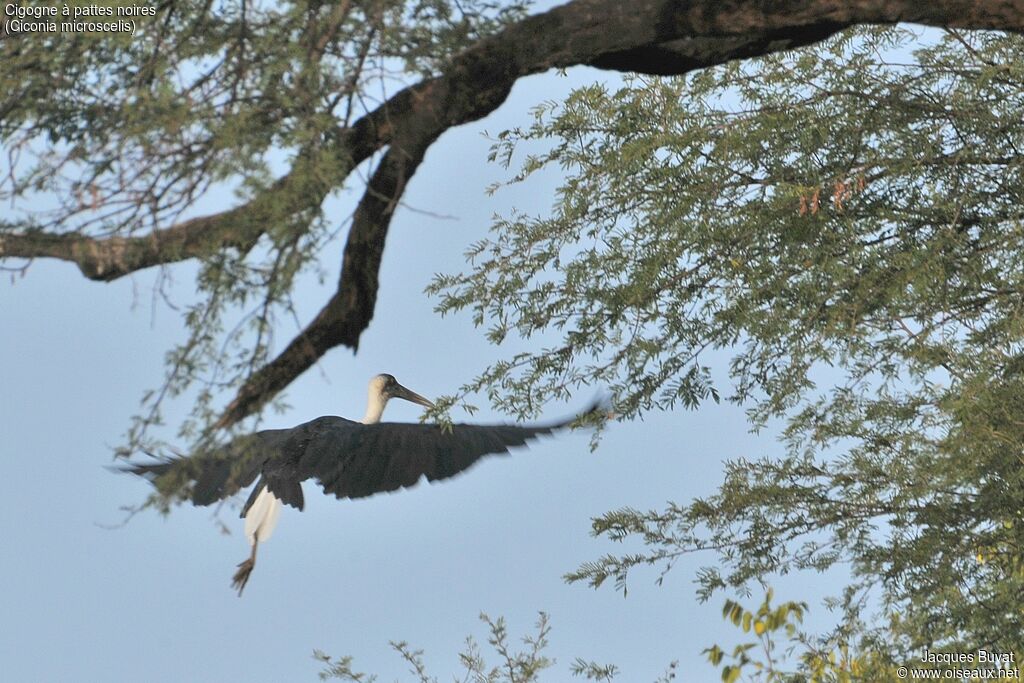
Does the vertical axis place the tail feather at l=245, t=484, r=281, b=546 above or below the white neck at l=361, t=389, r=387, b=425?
below

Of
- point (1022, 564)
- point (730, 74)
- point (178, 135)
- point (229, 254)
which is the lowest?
point (1022, 564)

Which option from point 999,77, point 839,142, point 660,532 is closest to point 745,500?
point 660,532

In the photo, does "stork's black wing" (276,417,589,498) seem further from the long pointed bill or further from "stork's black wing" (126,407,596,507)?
the long pointed bill

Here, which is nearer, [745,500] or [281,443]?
[745,500]

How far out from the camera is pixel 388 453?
7453mm

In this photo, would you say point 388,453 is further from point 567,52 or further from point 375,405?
point 567,52

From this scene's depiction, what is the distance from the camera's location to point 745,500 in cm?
686

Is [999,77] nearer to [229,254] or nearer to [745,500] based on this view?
[745,500]

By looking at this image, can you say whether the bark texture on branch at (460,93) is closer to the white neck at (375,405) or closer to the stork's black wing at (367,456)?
the stork's black wing at (367,456)

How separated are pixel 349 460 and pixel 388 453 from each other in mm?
227

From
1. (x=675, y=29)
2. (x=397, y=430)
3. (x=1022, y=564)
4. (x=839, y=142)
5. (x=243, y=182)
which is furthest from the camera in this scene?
(x=397, y=430)

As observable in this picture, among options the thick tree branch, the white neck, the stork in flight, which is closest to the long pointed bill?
the white neck

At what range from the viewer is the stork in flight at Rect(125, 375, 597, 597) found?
7.25 m

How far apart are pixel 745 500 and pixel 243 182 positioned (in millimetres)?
3871
